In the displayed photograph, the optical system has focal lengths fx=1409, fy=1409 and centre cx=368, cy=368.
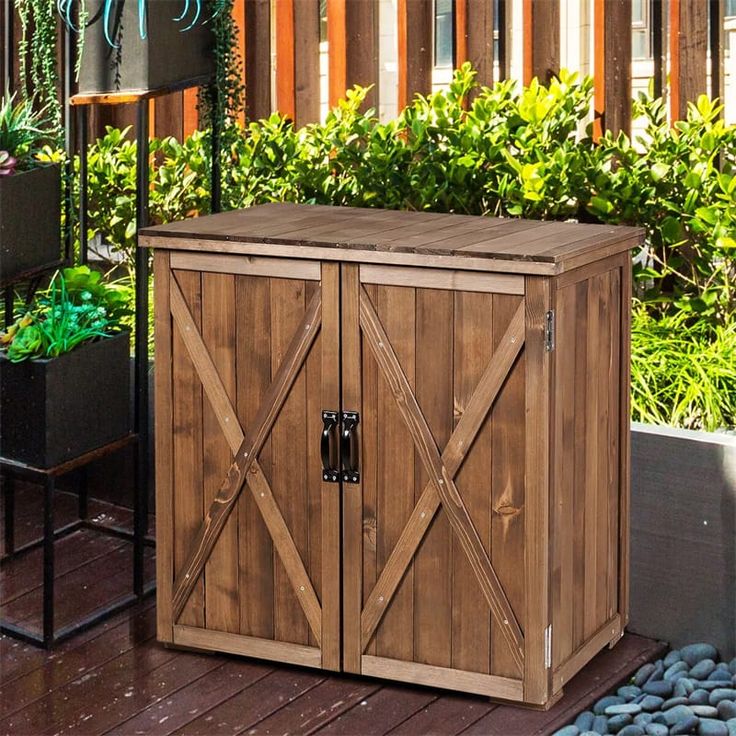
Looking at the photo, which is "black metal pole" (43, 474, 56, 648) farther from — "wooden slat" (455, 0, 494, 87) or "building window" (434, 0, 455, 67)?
"building window" (434, 0, 455, 67)

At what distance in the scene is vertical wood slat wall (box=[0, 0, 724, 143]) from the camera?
4.57 meters

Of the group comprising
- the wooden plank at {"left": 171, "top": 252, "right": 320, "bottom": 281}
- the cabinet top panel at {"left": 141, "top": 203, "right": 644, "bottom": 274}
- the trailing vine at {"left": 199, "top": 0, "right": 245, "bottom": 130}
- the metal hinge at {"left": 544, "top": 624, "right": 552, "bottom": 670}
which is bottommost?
the metal hinge at {"left": 544, "top": 624, "right": 552, "bottom": 670}

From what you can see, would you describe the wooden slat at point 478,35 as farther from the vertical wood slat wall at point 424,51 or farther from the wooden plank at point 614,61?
the wooden plank at point 614,61

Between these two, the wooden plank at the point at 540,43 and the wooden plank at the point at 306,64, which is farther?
the wooden plank at the point at 306,64

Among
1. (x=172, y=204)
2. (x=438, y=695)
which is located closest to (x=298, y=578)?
(x=438, y=695)

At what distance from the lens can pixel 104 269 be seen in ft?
19.4

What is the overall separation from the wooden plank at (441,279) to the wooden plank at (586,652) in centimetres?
96

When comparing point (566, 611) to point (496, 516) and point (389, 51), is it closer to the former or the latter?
point (496, 516)

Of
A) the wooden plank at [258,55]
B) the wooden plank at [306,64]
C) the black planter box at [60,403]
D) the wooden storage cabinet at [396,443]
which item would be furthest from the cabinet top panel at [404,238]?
the wooden plank at [258,55]

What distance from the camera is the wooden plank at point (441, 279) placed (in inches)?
127

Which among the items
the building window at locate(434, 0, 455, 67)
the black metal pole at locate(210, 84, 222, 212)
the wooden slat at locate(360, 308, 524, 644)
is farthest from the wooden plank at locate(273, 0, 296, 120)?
the wooden slat at locate(360, 308, 524, 644)

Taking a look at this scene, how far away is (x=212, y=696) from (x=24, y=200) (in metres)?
1.54

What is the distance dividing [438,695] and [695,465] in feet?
3.00

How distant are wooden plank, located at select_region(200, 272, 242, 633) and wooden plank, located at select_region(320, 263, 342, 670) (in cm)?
25
